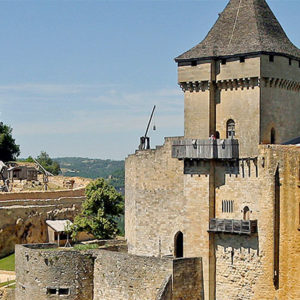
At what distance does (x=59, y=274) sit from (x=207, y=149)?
1024 centimetres

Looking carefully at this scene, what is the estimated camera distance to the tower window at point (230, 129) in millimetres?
35750

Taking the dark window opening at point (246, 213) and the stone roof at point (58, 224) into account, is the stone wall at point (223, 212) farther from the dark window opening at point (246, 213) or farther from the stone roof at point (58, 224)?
the stone roof at point (58, 224)

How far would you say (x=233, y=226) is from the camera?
112 feet

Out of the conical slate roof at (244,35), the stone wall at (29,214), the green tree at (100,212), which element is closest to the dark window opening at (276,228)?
the conical slate roof at (244,35)

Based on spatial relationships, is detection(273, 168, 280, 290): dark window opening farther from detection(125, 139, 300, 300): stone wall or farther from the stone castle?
detection(125, 139, 300, 300): stone wall

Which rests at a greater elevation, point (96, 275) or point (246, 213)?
point (246, 213)

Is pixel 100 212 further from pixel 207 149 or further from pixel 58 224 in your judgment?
pixel 207 149

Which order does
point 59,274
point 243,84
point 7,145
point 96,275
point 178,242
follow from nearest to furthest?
point 243,84, point 59,274, point 96,275, point 178,242, point 7,145

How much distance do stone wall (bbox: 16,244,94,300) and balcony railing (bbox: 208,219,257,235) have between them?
279 inches

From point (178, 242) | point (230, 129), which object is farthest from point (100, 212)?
point (230, 129)

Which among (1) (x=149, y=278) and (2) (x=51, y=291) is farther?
(2) (x=51, y=291)

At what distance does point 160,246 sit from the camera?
39531 millimetres

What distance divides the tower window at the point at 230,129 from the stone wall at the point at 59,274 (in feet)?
32.0

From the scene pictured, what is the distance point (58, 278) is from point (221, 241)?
891 cm
